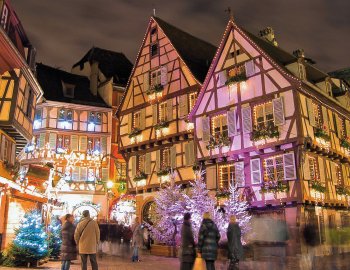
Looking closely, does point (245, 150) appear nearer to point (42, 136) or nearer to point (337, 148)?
point (337, 148)

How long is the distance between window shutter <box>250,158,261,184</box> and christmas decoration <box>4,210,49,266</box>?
11516 millimetres

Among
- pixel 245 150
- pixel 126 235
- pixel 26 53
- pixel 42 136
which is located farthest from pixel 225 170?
pixel 42 136

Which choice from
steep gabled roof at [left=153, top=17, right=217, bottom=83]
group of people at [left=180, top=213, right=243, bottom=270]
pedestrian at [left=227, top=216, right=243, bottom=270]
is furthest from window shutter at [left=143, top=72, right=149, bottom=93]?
pedestrian at [left=227, top=216, right=243, bottom=270]

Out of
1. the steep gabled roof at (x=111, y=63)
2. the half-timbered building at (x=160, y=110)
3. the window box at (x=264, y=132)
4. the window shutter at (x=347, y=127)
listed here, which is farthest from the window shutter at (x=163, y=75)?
the window shutter at (x=347, y=127)

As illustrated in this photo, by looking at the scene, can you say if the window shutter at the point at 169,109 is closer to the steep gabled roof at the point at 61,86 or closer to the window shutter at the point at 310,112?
the window shutter at the point at 310,112

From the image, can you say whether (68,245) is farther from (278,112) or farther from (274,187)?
(278,112)

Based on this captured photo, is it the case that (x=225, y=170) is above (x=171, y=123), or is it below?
below

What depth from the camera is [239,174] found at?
21547mm

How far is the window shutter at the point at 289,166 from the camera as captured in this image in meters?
19.5

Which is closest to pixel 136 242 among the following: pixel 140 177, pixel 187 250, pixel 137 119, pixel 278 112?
pixel 187 250

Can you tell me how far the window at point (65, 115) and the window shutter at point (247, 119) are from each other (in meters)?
18.1

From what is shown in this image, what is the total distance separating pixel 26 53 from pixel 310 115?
47.1 ft

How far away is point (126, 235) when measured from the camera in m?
26.1

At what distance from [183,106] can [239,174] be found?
6305 mm
